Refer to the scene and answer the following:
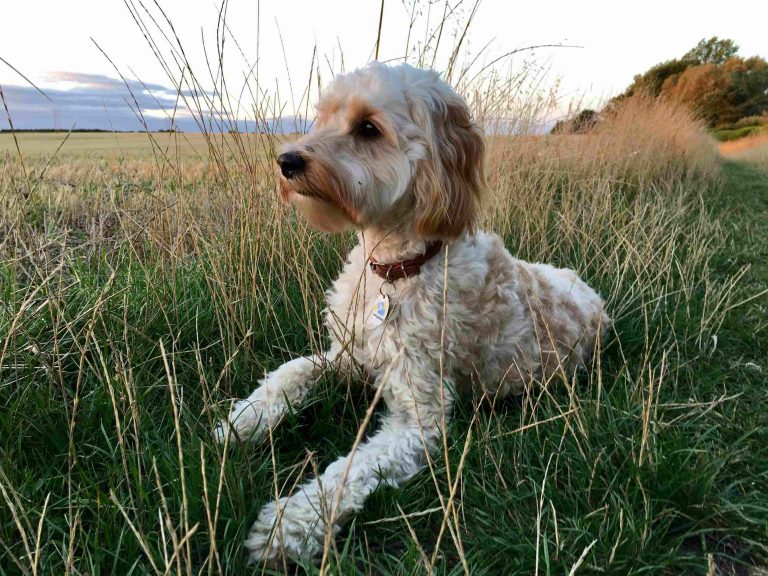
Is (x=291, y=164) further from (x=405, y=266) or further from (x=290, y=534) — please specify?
(x=290, y=534)

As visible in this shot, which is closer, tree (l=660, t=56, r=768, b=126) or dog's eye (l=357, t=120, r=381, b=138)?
dog's eye (l=357, t=120, r=381, b=138)

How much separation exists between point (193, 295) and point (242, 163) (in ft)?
3.69

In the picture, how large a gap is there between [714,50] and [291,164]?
58.2 metres

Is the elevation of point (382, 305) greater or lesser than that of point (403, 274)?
lesser

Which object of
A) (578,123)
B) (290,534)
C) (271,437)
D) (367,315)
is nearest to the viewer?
(271,437)

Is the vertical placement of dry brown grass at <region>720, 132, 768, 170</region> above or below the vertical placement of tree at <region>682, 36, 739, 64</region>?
below

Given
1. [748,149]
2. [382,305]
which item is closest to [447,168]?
[382,305]

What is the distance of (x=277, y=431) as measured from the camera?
104 inches

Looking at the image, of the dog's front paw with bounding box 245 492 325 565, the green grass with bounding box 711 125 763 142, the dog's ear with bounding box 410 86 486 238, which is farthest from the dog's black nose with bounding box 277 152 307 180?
the green grass with bounding box 711 125 763 142

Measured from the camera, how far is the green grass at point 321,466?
73.1 inches

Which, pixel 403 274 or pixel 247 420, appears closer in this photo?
pixel 247 420

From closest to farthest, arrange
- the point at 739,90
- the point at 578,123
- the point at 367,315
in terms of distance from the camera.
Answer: the point at 367,315, the point at 578,123, the point at 739,90

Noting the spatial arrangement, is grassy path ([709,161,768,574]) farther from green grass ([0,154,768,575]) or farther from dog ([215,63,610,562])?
dog ([215,63,610,562])

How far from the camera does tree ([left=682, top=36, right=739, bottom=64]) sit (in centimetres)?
4603
